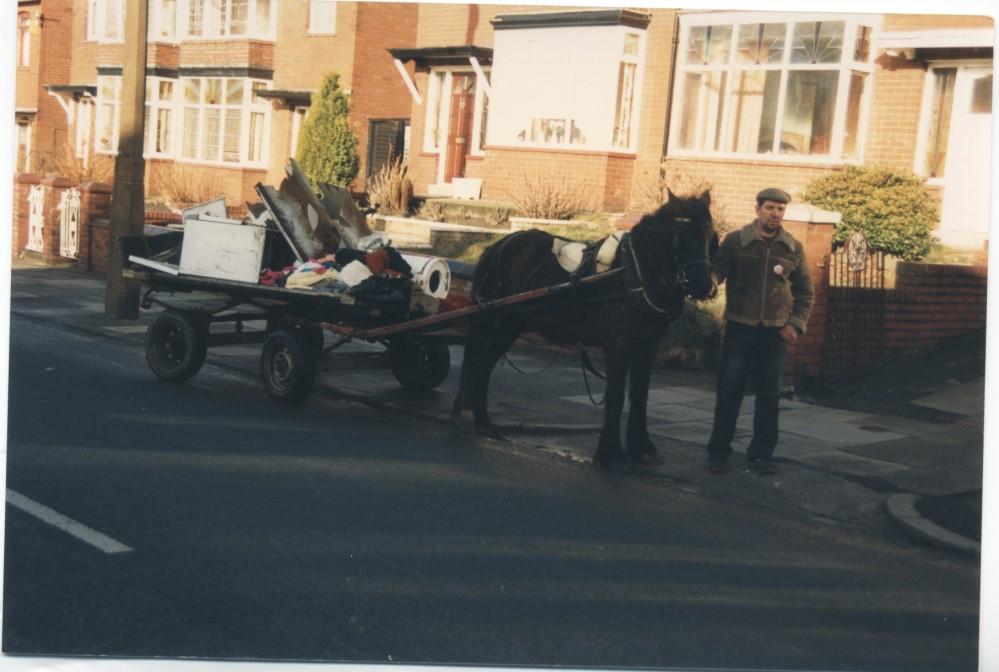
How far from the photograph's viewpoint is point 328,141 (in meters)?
20.6

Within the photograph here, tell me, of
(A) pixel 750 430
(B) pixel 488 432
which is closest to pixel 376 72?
(B) pixel 488 432

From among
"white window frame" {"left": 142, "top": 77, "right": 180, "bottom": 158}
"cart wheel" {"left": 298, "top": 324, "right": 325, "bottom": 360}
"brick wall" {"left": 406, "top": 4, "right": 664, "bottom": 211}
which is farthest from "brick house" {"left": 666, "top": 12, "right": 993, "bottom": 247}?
"white window frame" {"left": 142, "top": 77, "right": 180, "bottom": 158}

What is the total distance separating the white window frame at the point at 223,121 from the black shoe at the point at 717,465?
44.3ft

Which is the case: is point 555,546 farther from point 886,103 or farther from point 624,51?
point 624,51

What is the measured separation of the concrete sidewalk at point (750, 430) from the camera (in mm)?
7879

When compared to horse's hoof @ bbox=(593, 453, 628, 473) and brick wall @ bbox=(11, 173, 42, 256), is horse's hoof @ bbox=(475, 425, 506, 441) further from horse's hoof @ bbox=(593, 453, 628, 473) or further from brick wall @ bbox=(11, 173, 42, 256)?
brick wall @ bbox=(11, 173, 42, 256)

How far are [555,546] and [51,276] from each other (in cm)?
1412

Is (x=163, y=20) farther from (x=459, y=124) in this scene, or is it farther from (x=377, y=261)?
(x=377, y=261)

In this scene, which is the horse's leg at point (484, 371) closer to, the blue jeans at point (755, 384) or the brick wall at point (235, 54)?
the blue jeans at point (755, 384)

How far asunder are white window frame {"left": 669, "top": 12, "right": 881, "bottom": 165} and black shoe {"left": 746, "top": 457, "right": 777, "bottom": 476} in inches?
341

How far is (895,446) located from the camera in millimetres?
9172

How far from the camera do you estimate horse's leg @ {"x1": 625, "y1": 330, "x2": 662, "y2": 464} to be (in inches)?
332

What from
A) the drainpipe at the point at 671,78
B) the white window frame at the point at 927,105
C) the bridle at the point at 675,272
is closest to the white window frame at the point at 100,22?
the drainpipe at the point at 671,78

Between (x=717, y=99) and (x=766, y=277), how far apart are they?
36.2ft
